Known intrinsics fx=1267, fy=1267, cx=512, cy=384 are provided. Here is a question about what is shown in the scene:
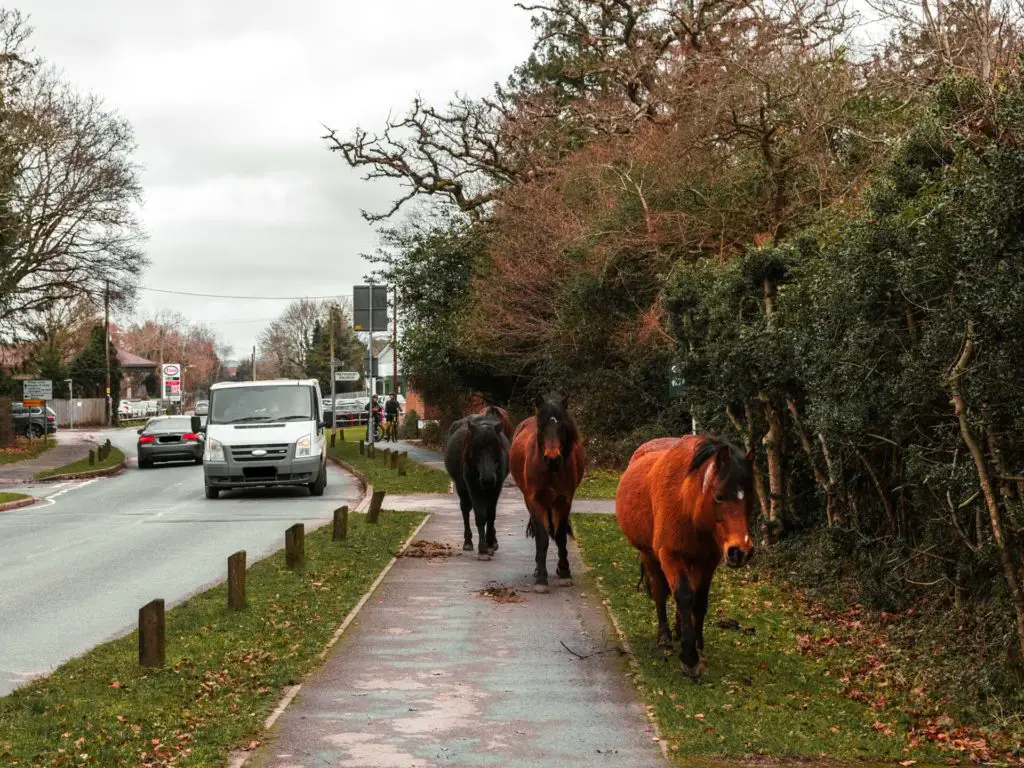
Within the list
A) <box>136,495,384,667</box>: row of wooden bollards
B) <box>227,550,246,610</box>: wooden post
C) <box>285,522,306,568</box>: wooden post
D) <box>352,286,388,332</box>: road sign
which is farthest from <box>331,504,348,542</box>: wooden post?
<box>352,286,388,332</box>: road sign

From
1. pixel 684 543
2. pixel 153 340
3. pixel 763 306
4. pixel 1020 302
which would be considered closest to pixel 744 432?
pixel 763 306

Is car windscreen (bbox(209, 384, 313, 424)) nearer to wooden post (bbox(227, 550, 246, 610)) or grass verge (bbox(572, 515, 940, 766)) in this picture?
wooden post (bbox(227, 550, 246, 610))

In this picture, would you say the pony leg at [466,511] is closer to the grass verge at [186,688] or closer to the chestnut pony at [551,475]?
the chestnut pony at [551,475]

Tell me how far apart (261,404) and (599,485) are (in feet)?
24.9

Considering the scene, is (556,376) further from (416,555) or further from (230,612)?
(230,612)

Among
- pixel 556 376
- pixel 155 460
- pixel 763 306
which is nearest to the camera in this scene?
pixel 763 306

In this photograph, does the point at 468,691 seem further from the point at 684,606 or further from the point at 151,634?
the point at 151,634

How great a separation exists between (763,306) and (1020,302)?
7.12m

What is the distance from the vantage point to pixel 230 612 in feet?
38.1

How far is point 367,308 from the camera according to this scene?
116 ft

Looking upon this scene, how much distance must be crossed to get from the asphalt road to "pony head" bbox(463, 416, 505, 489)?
3125 millimetres

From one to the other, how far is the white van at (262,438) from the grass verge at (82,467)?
11.2m

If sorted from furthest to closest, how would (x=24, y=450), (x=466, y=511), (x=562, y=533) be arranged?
(x=24, y=450) < (x=466, y=511) < (x=562, y=533)

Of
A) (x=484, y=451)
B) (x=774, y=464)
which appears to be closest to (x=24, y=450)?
(x=484, y=451)
